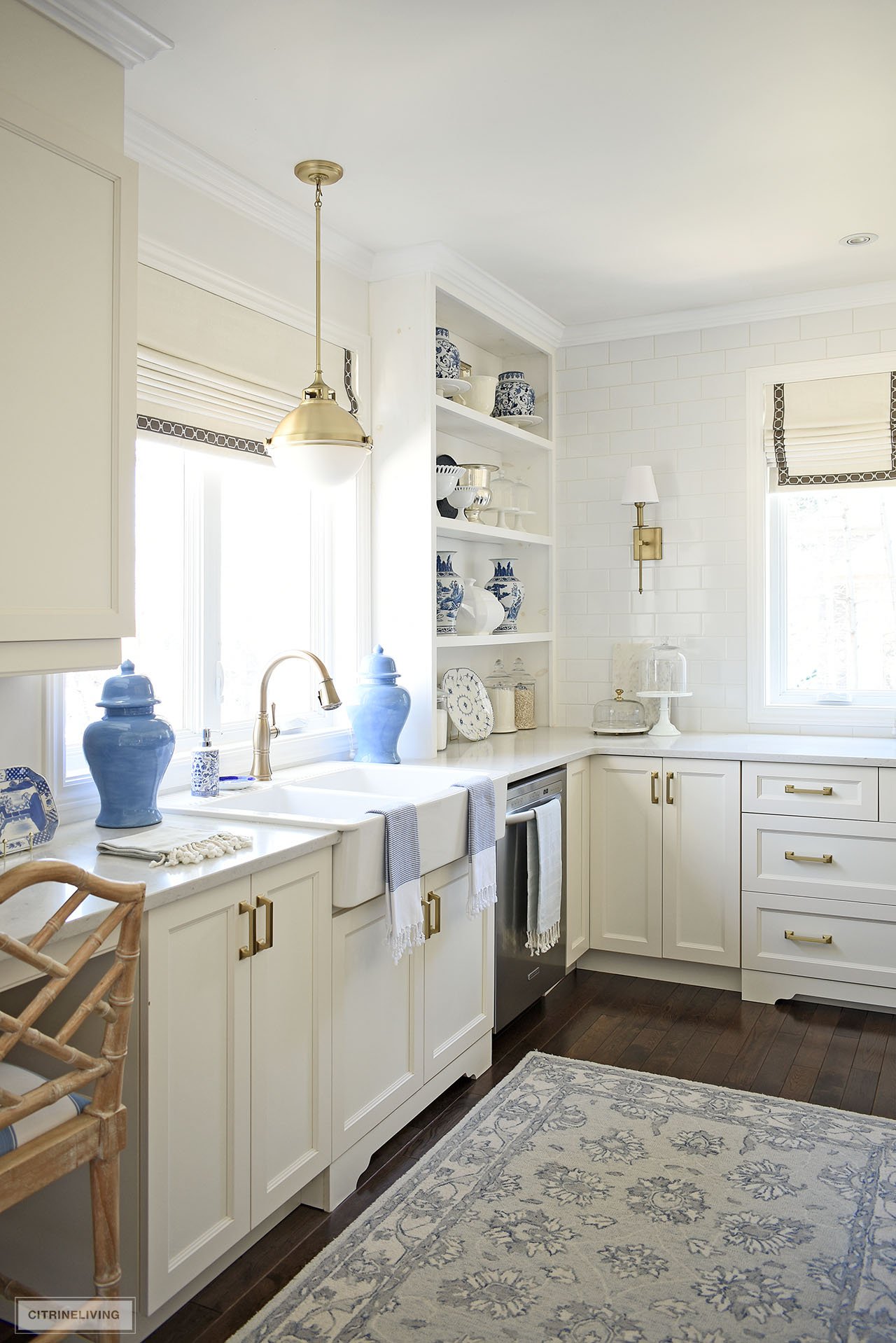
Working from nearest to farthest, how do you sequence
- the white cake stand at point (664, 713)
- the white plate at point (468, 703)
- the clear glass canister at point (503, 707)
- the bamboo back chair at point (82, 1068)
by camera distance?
the bamboo back chair at point (82, 1068)
the white plate at point (468, 703)
the white cake stand at point (664, 713)
the clear glass canister at point (503, 707)

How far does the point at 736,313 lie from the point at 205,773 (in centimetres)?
296

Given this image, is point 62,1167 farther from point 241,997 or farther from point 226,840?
point 226,840

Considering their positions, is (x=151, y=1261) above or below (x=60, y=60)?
below

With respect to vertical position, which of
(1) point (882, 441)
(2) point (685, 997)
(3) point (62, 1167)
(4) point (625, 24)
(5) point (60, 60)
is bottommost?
(2) point (685, 997)

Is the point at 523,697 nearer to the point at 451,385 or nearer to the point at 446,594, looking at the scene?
the point at 446,594

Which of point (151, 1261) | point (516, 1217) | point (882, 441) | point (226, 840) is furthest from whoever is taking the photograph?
point (882, 441)

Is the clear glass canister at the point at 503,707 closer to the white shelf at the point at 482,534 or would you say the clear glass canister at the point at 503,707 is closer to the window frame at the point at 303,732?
the white shelf at the point at 482,534

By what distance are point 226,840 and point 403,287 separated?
224cm

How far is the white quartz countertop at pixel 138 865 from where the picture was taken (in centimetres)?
169

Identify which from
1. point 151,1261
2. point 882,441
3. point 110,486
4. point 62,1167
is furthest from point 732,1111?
point 882,441

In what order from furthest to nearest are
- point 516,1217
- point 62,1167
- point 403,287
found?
point 403,287 < point 516,1217 < point 62,1167

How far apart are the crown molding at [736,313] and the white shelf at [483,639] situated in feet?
4.40

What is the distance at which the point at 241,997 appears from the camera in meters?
2.02

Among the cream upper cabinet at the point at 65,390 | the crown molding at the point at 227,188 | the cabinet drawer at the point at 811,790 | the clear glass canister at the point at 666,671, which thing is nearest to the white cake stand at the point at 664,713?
the clear glass canister at the point at 666,671
